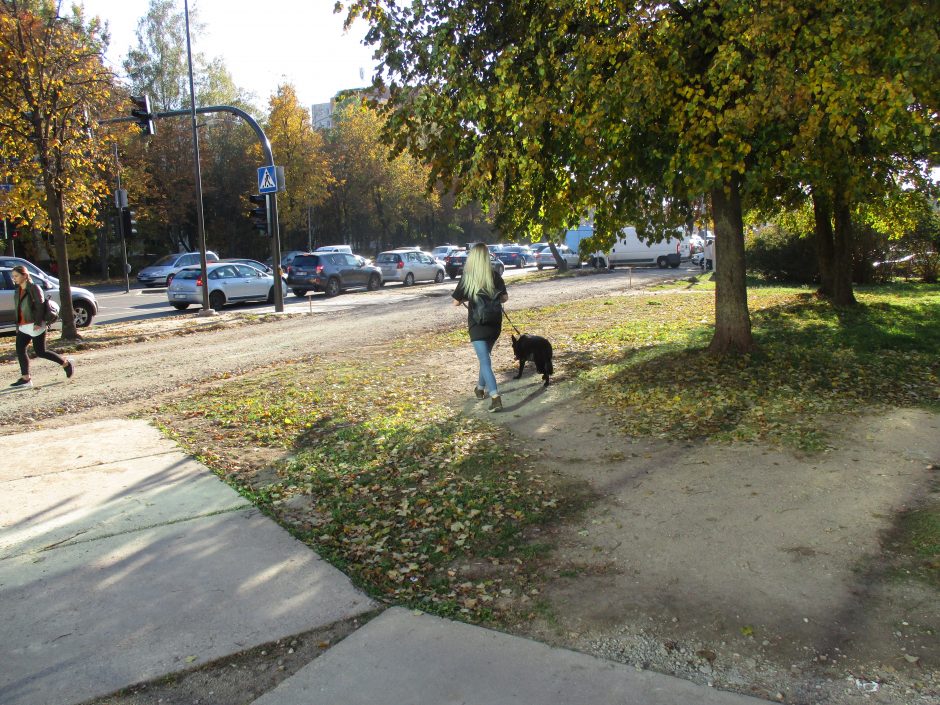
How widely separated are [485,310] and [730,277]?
345 centimetres

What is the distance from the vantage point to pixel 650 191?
1029 centimetres

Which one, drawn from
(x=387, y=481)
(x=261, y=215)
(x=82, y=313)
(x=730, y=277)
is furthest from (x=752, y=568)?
(x=261, y=215)

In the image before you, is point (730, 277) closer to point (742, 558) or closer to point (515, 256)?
point (742, 558)

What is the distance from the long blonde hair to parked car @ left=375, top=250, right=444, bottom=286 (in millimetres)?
24904

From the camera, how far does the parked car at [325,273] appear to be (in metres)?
27.4

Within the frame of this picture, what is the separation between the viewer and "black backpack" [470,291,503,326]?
7.94 m

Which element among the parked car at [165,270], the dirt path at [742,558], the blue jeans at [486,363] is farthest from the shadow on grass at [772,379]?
the parked car at [165,270]

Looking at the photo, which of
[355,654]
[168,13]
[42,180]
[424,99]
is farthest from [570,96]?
[168,13]

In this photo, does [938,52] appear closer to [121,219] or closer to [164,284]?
[121,219]

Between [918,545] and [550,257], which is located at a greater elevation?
[550,257]

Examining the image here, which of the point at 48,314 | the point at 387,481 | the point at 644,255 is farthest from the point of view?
the point at 644,255

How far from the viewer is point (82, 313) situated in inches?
702

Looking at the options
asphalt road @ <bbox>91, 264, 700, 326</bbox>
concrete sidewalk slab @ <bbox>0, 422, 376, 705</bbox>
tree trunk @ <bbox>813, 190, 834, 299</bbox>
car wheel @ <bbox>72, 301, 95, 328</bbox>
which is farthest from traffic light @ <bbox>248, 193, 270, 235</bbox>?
concrete sidewalk slab @ <bbox>0, 422, 376, 705</bbox>

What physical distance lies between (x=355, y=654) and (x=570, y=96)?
6.13m
